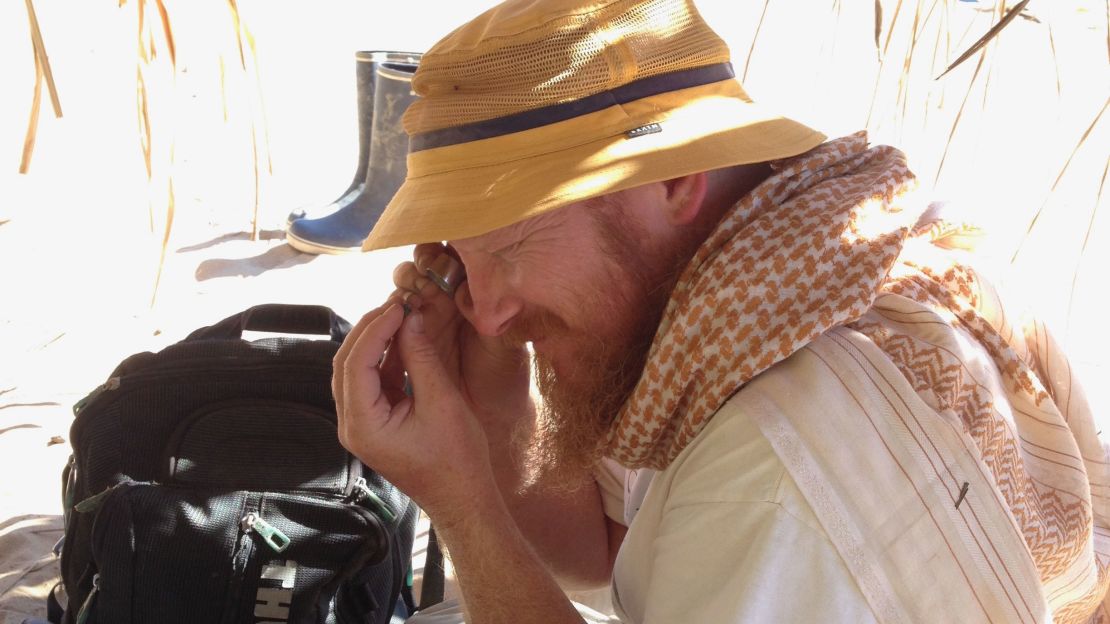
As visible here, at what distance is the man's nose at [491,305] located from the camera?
1574mm

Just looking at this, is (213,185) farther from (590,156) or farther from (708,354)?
(708,354)

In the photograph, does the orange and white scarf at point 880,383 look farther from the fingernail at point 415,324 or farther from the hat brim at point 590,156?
the fingernail at point 415,324


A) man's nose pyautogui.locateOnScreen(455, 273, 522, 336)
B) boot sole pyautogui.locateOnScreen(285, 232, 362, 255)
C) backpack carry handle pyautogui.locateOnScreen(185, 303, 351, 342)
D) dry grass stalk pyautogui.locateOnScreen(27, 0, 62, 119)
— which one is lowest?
boot sole pyautogui.locateOnScreen(285, 232, 362, 255)

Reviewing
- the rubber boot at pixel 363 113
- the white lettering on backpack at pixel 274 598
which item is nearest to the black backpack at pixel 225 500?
the white lettering on backpack at pixel 274 598

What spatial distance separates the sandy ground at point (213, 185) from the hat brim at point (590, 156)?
Answer: 426 mm

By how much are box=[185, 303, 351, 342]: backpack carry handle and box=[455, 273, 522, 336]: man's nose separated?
Answer: 0.49 meters

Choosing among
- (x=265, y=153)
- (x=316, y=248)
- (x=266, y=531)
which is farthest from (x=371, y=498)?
(x=316, y=248)

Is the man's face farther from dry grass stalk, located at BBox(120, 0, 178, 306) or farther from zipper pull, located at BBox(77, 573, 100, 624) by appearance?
zipper pull, located at BBox(77, 573, 100, 624)

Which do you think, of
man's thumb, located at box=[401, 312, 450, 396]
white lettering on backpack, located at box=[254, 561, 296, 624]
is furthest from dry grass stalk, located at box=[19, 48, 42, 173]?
white lettering on backpack, located at box=[254, 561, 296, 624]

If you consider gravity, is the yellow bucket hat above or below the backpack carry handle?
above

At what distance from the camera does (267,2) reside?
8.62 meters

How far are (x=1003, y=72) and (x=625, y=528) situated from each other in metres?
6.73

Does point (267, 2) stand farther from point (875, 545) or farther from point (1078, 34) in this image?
point (875, 545)

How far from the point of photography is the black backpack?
1685mm
